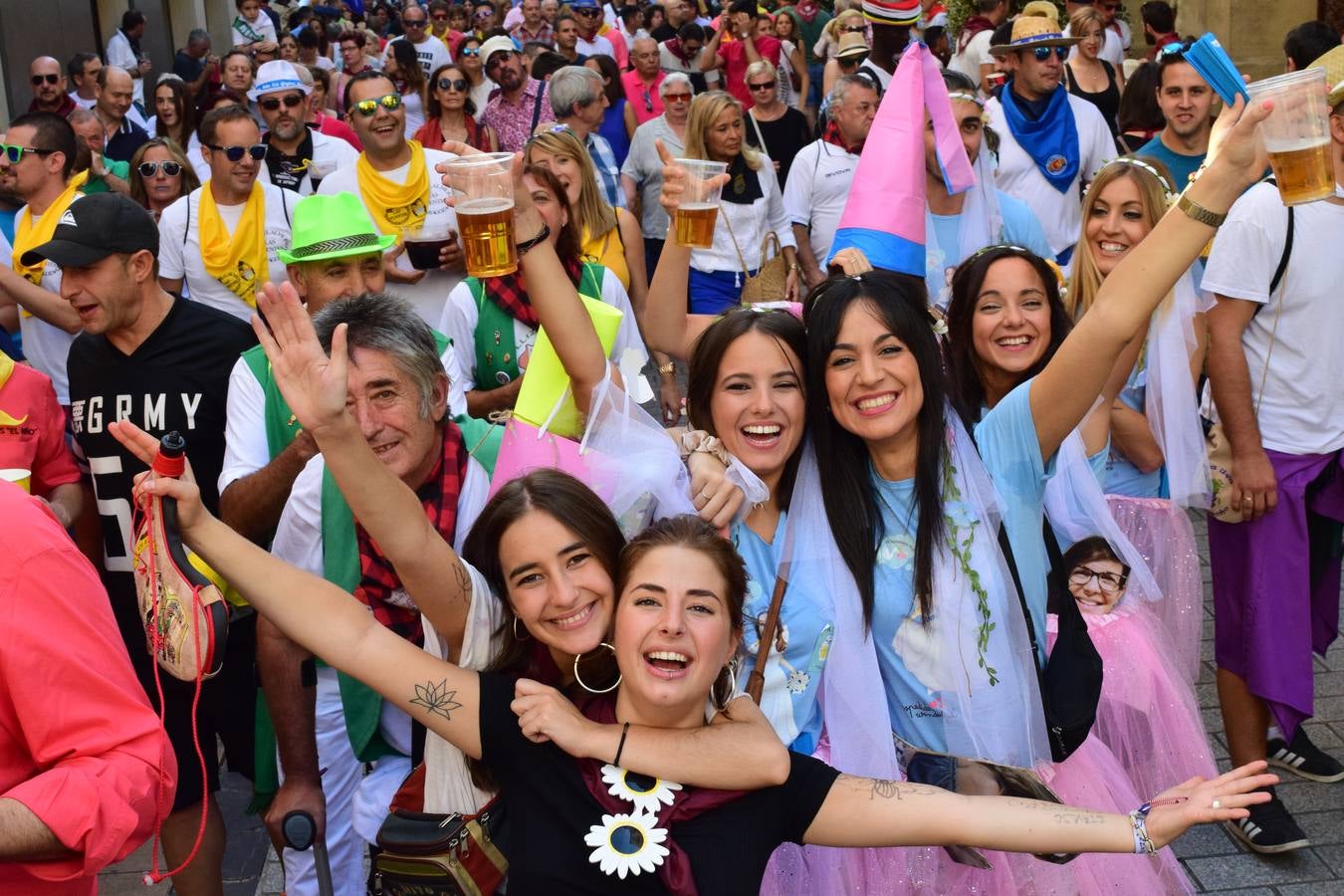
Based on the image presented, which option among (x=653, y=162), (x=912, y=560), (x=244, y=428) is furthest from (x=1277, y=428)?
(x=653, y=162)

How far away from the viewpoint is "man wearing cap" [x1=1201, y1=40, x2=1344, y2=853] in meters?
4.57

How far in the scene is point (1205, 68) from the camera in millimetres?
3064

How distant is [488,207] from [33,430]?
1.74m

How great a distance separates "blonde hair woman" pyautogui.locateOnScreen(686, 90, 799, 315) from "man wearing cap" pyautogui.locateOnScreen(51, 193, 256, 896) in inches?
156

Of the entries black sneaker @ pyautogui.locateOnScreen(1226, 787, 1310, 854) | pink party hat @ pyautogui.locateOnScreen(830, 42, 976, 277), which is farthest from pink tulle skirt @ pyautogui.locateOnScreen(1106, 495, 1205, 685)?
pink party hat @ pyautogui.locateOnScreen(830, 42, 976, 277)

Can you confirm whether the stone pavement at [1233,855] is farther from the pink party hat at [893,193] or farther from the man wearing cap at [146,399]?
the pink party hat at [893,193]

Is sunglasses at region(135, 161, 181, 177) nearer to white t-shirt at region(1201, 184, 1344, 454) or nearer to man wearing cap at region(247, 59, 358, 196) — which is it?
man wearing cap at region(247, 59, 358, 196)

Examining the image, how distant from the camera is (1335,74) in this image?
453 cm

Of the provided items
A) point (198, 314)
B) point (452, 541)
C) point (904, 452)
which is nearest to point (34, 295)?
point (198, 314)

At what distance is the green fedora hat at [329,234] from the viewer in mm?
4562

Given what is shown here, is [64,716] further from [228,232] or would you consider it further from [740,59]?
[740,59]

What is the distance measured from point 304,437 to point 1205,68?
2286 mm

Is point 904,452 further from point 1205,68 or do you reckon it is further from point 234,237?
point 234,237

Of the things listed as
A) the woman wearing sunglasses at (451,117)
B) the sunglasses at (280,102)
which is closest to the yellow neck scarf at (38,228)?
the sunglasses at (280,102)
